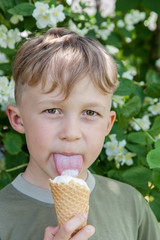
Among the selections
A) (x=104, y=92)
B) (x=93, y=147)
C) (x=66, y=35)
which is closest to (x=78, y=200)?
(x=93, y=147)

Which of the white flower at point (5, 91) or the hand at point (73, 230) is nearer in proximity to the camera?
the hand at point (73, 230)

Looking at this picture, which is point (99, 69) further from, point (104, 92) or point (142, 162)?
point (142, 162)

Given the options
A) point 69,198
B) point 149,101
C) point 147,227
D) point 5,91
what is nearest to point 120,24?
point 149,101

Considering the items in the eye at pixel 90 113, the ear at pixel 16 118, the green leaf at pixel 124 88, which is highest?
the eye at pixel 90 113

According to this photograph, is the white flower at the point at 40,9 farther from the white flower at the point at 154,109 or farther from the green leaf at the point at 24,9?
the white flower at the point at 154,109

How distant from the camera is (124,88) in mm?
2102

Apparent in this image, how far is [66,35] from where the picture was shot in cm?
156

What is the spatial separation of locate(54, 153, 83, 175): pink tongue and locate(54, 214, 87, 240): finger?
0.58 ft

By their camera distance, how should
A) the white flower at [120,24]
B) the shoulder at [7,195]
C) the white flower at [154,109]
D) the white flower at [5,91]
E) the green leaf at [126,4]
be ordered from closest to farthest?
the shoulder at [7,195]
the white flower at [5,91]
the white flower at [154,109]
the green leaf at [126,4]
the white flower at [120,24]

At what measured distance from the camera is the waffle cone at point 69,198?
48.5 inches

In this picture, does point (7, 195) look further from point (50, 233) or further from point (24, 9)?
point (24, 9)

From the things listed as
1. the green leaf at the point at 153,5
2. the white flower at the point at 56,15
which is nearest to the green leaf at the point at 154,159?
the white flower at the point at 56,15

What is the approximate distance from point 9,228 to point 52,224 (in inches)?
5.7

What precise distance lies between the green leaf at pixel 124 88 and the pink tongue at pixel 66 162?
0.80 m
